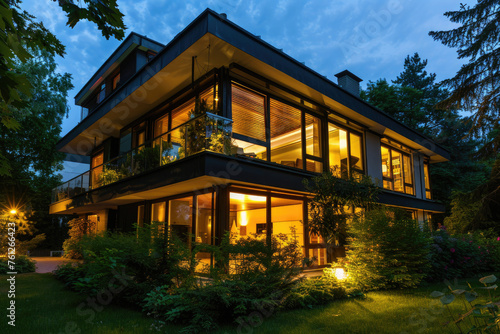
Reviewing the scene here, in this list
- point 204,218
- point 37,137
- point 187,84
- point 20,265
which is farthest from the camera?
point 37,137

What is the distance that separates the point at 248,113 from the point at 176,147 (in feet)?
7.53

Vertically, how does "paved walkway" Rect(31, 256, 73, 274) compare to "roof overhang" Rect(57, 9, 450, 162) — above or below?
below

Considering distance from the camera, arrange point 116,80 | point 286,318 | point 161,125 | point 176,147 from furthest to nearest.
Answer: point 116,80
point 161,125
point 176,147
point 286,318

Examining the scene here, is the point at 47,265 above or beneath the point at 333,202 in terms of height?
beneath

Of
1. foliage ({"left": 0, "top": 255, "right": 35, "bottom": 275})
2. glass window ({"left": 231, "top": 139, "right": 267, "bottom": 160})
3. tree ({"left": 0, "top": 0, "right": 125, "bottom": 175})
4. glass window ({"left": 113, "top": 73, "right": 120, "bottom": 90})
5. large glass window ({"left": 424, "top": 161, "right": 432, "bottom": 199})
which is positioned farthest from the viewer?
large glass window ({"left": 424, "top": 161, "right": 432, "bottom": 199})

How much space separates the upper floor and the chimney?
60mm

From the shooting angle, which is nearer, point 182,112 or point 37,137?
point 182,112

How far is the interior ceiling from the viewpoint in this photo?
27.9 feet

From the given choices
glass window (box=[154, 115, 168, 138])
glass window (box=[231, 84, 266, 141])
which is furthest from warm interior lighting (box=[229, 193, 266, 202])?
glass window (box=[154, 115, 168, 138])

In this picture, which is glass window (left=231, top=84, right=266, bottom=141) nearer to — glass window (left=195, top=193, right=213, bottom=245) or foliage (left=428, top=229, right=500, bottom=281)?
glass window (left=195, top=193, right=213, bottom=245)

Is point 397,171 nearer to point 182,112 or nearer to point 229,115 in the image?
point 229,115

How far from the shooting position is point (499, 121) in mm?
12172

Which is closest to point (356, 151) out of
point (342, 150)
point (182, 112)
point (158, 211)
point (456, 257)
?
point (342, 150)

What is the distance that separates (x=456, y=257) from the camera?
383 inches
